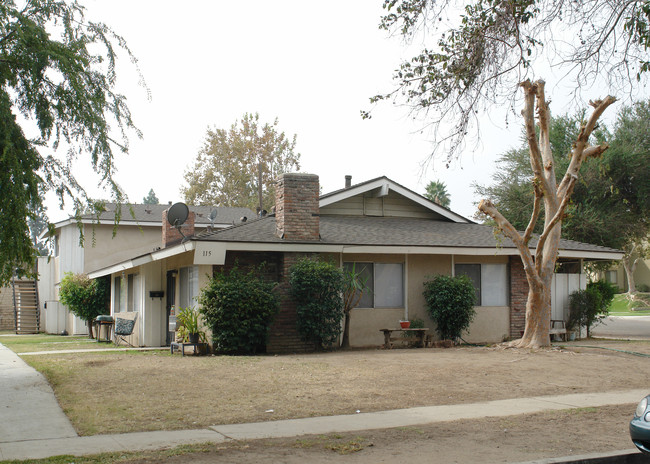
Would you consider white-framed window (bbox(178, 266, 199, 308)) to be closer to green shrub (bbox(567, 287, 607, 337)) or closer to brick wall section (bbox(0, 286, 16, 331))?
green shrub (bbox(567, 287, 607, 337))

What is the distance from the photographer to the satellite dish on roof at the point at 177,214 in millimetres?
18703

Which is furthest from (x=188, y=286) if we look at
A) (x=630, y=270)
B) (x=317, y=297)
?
(x=630, y=270)

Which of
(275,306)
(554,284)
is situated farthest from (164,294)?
(554,284)

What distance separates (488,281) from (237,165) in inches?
1234

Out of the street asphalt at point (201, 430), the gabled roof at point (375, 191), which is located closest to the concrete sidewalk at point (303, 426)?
the street asphalt at point (201, 430)

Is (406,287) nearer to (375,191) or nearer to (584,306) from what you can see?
(375,191)

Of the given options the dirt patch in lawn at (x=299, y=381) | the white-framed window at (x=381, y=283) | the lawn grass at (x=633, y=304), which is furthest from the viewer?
the lawn grass at (x=633, y=304)

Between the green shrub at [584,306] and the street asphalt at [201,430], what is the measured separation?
8836mm

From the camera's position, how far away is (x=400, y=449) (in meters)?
6.70

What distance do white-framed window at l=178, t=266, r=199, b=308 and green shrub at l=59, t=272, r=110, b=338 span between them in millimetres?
7756

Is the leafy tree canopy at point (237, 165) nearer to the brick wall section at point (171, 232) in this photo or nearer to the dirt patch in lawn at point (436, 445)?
the brick wall section at point (171, 232)

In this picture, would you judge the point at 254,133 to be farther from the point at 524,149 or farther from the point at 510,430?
the point at 510,430

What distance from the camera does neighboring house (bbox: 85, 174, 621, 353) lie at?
15.5 metres

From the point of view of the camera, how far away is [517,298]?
1819 cm
